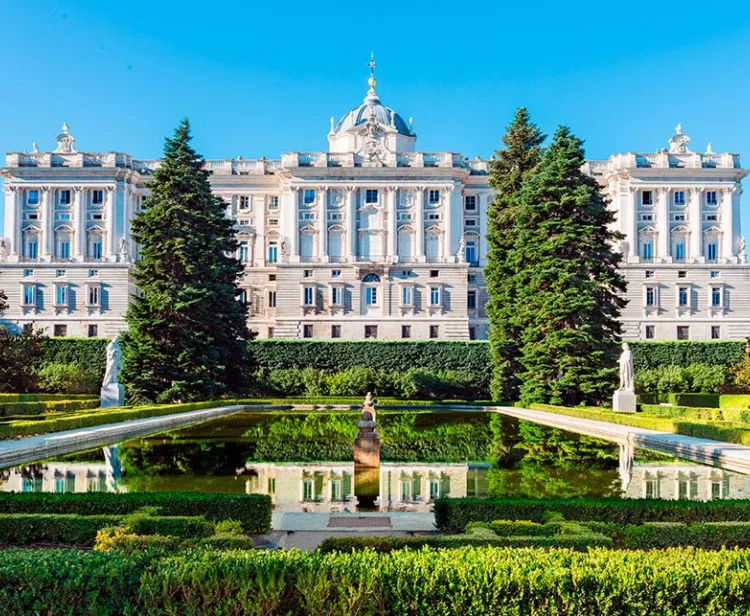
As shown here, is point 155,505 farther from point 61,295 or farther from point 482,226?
point 482,226

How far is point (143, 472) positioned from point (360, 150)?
50742 millimetres

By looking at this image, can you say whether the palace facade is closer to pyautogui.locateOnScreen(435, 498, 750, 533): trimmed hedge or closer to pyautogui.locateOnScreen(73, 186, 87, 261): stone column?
pyautogui.locateOnScreen(73, 186, 87, 261): stone column

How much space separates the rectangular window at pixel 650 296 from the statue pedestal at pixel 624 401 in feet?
118

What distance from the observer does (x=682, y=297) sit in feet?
200

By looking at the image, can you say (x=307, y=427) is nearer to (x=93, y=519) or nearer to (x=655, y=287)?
(x=93, y=519)

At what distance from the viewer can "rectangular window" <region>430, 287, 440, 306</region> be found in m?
59.5

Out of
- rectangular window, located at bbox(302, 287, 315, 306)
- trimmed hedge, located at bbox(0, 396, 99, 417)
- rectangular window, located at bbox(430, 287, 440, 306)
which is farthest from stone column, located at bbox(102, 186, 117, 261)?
trimmed hedge, located at bbox(0, 396, 99, 417)

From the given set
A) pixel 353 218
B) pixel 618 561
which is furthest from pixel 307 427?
pixel 353 218

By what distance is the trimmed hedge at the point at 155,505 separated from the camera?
28.0 ft

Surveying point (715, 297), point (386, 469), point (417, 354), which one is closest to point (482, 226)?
point (715, 297)

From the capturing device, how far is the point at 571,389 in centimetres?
3019

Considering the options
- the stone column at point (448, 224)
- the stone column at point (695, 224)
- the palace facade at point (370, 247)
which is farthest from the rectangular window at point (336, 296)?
the stone column at point (695, 224)

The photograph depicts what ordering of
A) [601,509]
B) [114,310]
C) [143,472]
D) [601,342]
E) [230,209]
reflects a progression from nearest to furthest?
[601,509] → [143,472] → [601,342] → [114,310] → [230,209]

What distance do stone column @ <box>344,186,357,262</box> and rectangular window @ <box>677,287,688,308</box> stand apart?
25188mm
